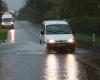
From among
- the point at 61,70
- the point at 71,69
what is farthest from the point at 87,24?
the point at 61,70

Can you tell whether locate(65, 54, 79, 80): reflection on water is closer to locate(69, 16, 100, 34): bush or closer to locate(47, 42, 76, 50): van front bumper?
locate(47, 42, 76, 50): van front bumper

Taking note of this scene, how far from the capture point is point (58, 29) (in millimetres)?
28062

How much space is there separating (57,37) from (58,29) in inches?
53.8

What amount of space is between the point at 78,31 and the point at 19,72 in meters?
32.5

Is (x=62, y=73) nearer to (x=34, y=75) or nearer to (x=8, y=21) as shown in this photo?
(x=34, y=75)

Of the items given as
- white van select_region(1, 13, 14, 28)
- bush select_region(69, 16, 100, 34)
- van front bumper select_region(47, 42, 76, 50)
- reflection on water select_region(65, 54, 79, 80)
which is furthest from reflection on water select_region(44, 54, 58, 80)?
white van select_region(1, 13, 14, 28)

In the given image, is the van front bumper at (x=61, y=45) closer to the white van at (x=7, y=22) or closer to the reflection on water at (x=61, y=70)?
the reflection on water at (x=61, y=70)

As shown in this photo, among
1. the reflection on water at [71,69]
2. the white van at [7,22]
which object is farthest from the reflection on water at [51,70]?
the white van at [7,22]

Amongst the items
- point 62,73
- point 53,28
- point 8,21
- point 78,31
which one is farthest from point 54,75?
point 8,21

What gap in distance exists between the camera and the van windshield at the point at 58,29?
27.8m

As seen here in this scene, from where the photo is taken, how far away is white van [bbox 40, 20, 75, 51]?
26500 mm

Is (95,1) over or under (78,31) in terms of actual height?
over

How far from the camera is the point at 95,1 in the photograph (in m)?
49.3

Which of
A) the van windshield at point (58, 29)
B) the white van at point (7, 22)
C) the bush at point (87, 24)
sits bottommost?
the white van at point (7, 22)
